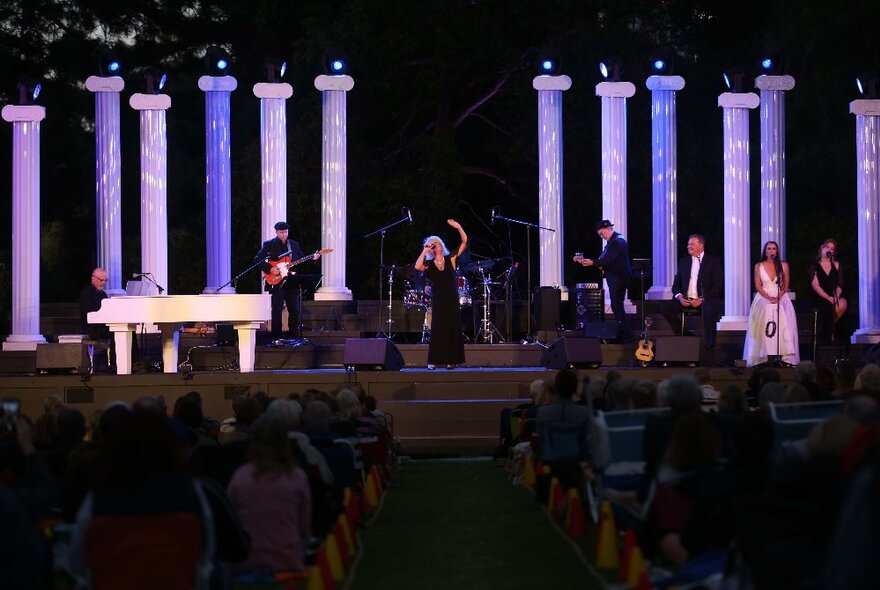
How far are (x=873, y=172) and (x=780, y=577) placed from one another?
73.8 ft

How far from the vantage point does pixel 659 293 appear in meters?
28.6

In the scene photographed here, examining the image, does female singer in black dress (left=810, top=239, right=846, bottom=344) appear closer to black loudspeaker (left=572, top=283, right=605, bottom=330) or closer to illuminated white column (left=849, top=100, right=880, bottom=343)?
illuminated white column (left=849, top=100, right=880, bottom=343)

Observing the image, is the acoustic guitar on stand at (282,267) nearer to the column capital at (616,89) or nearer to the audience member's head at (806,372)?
the column capital at (616,89)

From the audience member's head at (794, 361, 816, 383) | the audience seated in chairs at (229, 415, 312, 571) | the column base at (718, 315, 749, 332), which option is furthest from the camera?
the column base at (718, 315, 749, 332)

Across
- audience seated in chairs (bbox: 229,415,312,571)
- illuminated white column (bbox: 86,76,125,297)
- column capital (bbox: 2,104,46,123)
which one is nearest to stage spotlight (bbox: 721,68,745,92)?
illuminated white column (bbox: 86,76,125,297)

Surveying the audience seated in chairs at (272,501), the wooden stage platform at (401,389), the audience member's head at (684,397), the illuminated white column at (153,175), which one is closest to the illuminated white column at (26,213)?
the illuminated white column at (153,175)

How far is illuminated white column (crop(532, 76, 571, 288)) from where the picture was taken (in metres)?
28.4

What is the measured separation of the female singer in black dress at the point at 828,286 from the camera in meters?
24.3

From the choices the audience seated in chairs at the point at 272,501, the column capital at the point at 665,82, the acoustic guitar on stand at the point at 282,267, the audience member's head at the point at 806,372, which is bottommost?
the audience seated in chairs at the point at 272,501

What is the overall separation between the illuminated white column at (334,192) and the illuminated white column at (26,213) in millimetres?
4786

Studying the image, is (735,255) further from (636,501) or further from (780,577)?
(780,577)

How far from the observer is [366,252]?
35594 mm

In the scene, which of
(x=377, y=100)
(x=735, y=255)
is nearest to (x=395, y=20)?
(x=377, y=100)

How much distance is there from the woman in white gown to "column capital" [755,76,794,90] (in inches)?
243
